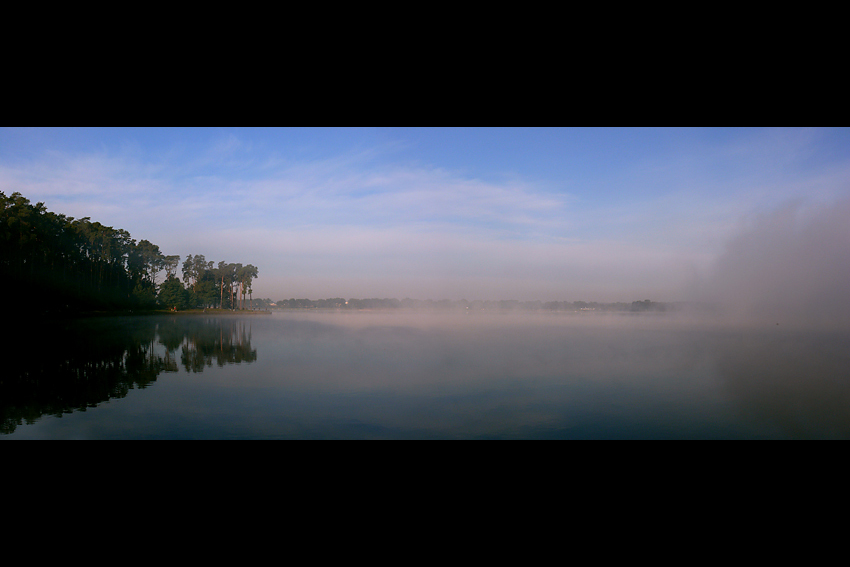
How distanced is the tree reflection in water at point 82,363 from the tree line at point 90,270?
6.07ft

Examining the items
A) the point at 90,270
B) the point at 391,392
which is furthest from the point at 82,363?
the point at 90,270

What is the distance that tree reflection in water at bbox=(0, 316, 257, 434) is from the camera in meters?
7.42

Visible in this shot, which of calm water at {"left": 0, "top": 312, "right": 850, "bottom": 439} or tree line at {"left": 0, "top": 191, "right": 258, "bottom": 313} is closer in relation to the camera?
calm water at {"left": 0, "top": 312, "right": 850, "bottom": 439}

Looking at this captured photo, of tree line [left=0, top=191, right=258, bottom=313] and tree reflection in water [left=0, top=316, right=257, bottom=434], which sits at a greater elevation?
tree line [left=0, top=191, right=258, bottom=313]

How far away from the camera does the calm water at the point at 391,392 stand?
295 inches

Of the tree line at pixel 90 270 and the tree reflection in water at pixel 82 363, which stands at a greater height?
the tree line at pixel 90 270

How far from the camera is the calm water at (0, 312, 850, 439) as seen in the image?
24.6 ft

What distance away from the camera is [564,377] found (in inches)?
519

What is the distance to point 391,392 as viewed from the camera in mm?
11547

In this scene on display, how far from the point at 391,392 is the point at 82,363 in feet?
26.6

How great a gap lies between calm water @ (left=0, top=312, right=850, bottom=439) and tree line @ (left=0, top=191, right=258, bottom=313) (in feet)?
6.73
